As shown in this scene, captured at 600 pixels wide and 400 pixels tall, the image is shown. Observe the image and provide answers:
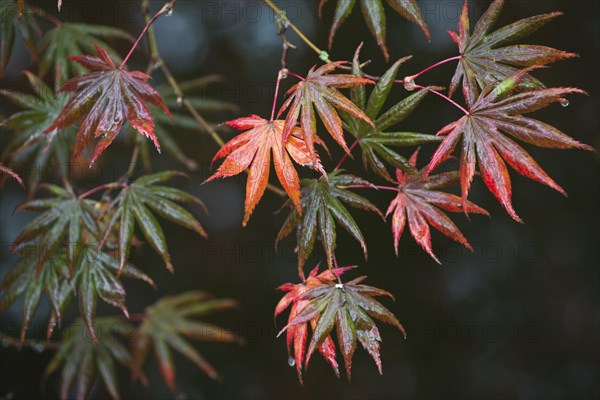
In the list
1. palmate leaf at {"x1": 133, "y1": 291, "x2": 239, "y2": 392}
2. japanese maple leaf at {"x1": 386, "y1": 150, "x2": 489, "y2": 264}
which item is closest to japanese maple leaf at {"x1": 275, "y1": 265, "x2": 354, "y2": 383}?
japanese maple leaf at {"x1": 386, "y1": 150, "x2": 489, "y2": 264}

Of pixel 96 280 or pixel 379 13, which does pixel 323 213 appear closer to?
pixel 379 13

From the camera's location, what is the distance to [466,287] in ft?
7.52

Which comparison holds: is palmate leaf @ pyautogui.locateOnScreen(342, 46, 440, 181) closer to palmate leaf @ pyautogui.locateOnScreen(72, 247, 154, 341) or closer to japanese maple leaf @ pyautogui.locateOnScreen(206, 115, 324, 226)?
japanese maple leaf @ pyautogui.locateOnScreen(206, 115, 324, 226)

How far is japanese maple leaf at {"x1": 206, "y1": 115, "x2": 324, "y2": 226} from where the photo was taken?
839 mm

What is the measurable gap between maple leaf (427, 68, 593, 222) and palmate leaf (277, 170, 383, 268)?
0.17m

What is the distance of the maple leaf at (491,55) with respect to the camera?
0.86 meters

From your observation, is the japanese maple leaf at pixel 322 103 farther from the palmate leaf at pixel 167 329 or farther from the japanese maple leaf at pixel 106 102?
the palmate leaf at pixel 167 329

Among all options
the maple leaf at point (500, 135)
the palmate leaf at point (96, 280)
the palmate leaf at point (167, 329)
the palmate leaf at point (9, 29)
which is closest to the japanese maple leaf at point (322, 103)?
the maple leaf at point (500, 135)

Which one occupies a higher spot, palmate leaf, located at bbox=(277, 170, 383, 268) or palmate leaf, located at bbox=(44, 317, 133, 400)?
palmate leaf, located at bbox=(277, 170, 383, 268)

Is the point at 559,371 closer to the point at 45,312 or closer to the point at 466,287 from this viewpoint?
the point at 466,287

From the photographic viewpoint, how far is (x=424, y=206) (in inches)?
38.8

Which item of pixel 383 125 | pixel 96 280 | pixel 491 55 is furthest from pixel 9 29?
pixel 491 55

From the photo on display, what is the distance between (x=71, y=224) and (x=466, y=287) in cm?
164

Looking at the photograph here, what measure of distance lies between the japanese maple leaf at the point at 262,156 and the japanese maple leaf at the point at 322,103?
0.08 ft
